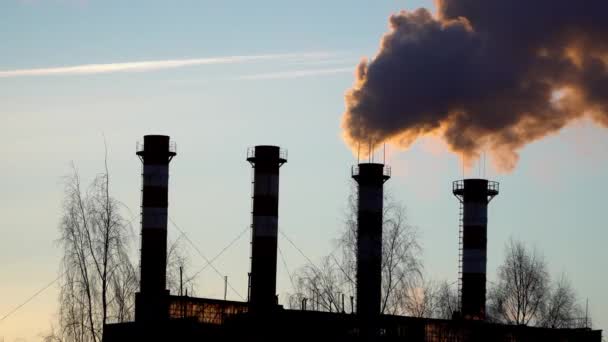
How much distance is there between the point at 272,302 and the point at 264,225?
337 centimetres

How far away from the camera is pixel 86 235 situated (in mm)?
69188

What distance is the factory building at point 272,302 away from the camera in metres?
66.1

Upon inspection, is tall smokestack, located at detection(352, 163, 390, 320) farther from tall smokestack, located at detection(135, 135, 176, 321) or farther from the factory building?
tall smokestack, located at detection(135, 135, 176, 321)

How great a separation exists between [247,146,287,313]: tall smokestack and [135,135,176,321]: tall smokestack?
12.6ft

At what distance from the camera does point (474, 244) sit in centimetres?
7669

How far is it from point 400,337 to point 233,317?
6.78 metres

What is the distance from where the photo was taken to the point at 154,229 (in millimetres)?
69375

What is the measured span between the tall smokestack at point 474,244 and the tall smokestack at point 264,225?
9.51 m

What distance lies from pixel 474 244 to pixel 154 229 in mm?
15507

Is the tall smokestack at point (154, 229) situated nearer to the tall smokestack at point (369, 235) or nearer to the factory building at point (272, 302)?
the factory building at point (272, 302)

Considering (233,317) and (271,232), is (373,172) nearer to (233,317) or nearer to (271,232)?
(271,232)

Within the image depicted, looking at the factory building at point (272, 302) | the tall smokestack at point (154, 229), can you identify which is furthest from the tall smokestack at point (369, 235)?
the tall smokestack at point (154, 229)

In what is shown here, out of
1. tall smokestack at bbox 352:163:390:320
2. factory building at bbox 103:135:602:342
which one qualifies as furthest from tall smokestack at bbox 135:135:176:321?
tall smokestack at bbox 352:163:390:320

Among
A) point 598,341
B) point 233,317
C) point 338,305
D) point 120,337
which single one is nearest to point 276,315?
point 233,317
